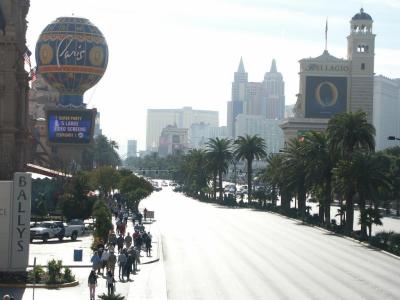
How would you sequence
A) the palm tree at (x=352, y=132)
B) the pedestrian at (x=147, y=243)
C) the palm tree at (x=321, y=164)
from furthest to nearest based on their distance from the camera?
the palm tree at (x=321, y=164), the palm tree at (x=352, y=132), the pedestrian at (x=147, y=243)

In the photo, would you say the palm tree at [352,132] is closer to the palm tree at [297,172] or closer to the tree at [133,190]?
the palm tree at [297,172]

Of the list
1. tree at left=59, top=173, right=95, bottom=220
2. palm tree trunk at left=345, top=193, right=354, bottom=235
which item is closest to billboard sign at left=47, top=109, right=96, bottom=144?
tree at left=59, top=173, right=95, bottom=220

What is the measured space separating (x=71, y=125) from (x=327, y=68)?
72081mm

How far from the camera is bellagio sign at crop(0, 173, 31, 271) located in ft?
116

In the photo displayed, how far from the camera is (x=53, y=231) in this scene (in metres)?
57.7

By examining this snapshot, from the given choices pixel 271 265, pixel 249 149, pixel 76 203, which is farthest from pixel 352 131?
pixel 249 149

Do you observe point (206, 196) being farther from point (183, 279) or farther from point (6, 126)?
point (183, 279)

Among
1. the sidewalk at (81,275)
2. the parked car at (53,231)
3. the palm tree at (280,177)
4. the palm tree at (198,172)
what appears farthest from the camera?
the palm tree at (198,172)

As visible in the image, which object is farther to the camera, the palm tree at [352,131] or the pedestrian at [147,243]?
the palm tree at [352,131]

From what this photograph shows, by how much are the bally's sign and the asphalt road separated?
11248cm

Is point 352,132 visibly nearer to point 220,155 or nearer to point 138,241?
point 138,241

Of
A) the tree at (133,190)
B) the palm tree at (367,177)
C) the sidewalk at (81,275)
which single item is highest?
the palm tree at (367,177)

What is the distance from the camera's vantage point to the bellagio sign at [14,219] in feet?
116

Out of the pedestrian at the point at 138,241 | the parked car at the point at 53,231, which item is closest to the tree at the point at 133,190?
the parked car at the point at 53,231
